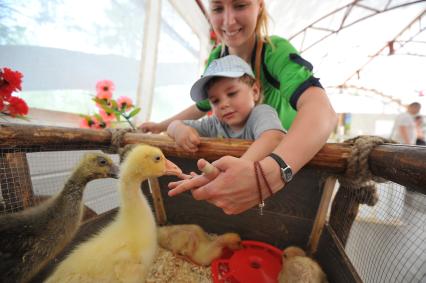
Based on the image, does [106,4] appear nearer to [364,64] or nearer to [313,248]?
[313,248]

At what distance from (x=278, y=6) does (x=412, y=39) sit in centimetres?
459

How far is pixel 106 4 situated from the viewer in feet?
5.05

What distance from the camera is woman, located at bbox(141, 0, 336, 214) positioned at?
18.5 inches

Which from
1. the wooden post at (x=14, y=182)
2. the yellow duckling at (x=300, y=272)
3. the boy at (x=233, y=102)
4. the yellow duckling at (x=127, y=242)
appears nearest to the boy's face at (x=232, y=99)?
the boy at (x=233, y=102)

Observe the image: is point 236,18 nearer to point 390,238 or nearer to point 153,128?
point 153,128

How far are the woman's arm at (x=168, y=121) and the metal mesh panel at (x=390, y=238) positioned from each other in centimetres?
97

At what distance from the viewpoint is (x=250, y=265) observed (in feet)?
2.95

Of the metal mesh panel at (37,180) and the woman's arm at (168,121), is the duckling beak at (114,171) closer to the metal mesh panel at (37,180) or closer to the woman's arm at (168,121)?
the metal mesh panel at (37,180)

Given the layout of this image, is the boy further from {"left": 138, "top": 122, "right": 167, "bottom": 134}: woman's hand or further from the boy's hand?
{"left": 138, "top": 122, "right": 167, "bottom": 134}: woman's hand

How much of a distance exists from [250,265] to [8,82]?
109 centimetres

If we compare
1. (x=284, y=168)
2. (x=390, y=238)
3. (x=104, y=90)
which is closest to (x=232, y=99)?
(x=284, y=168)

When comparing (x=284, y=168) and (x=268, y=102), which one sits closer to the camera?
(x=284, y=168)

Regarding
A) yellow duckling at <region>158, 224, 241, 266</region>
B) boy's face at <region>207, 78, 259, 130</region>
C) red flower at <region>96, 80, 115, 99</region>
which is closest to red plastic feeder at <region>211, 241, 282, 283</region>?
yellow duckling at <region>158, 224, 241, 266</region>

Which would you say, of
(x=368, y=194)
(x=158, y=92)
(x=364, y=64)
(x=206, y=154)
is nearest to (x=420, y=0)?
(x=364, y=64)
